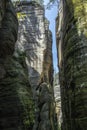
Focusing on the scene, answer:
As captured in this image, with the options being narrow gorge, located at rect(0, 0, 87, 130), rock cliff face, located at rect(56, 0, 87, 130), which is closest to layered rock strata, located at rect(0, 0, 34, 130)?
narrow gorge, located at rect(0, 0, 87, 130)

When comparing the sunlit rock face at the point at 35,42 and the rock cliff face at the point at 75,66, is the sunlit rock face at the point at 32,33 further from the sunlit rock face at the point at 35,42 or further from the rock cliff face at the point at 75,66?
the rock cliff face at the point at 75,66

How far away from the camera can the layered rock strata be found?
12.5m

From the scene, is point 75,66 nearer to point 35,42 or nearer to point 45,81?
point 45,81

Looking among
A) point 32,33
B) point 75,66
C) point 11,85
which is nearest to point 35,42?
point 32,33

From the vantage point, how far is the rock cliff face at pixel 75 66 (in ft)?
26.4

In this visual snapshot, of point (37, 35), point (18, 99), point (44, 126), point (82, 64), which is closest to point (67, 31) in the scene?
point (82, 64)

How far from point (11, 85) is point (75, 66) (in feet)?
17.2

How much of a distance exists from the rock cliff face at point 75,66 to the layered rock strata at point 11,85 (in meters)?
3.27

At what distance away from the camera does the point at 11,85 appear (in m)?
13.5

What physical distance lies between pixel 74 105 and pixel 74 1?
3.42m

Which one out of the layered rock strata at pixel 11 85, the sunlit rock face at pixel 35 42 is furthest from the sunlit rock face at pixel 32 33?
the layered rock strata at pixel 11 85

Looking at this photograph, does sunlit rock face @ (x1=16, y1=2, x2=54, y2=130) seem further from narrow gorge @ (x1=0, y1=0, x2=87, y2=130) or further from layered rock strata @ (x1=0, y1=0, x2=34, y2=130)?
layered rock strata @ (x1=0, y1=0, x2=34, y2=130)

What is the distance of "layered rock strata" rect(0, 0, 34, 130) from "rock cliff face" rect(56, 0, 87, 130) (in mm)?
3266

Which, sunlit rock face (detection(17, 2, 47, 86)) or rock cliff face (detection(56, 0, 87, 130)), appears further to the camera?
sunlit rock face (detection(17, 2, 47, 86))
